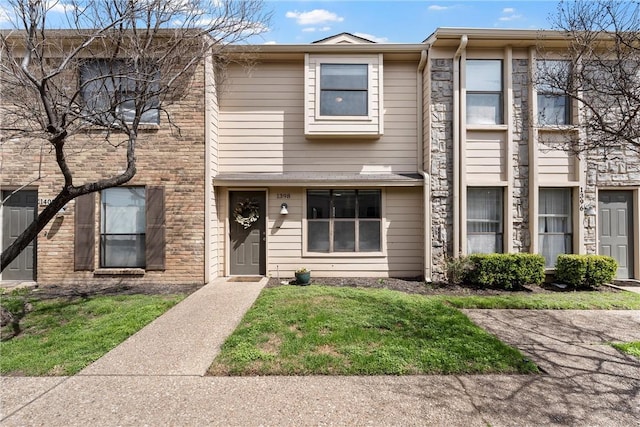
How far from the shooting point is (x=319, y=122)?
8242 millimetres

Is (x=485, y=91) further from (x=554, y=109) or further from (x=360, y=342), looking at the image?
(x=360, y=342)

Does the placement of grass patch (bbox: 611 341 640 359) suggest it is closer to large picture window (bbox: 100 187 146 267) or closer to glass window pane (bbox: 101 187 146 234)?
large picture window (bbox: 100 187 146 267)

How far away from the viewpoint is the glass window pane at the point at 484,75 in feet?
26.8

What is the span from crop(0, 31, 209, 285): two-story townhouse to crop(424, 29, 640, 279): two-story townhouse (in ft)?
19.7

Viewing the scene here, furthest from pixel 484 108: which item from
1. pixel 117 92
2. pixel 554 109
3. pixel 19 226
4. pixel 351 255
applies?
pixel 19 226

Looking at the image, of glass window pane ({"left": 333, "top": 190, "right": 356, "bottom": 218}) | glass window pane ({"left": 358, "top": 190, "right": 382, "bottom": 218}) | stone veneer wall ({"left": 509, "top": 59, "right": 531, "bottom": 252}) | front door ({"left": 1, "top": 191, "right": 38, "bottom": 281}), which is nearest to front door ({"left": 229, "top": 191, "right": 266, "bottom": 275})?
glass window pane ({"left": 333, "top": 190, "right": 356, "bottom": 218})

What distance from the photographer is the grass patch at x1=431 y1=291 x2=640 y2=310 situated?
6.05m

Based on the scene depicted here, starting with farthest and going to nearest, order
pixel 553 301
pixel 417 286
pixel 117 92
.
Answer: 1. pixel 417 286
2. pixel 553 301
3. pixel 117 92

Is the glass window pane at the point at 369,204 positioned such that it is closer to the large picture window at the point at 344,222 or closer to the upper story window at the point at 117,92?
the large picture window at the point at 344,222

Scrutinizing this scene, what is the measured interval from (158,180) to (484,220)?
8.32m

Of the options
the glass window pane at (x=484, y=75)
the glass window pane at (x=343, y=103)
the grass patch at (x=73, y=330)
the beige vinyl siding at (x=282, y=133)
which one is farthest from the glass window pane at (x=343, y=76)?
the grass patch at (x=73, y=330)

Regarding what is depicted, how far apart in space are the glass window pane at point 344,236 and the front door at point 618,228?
250 inches

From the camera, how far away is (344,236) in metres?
8.59

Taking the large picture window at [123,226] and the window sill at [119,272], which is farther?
the large picture window at [123,226]
